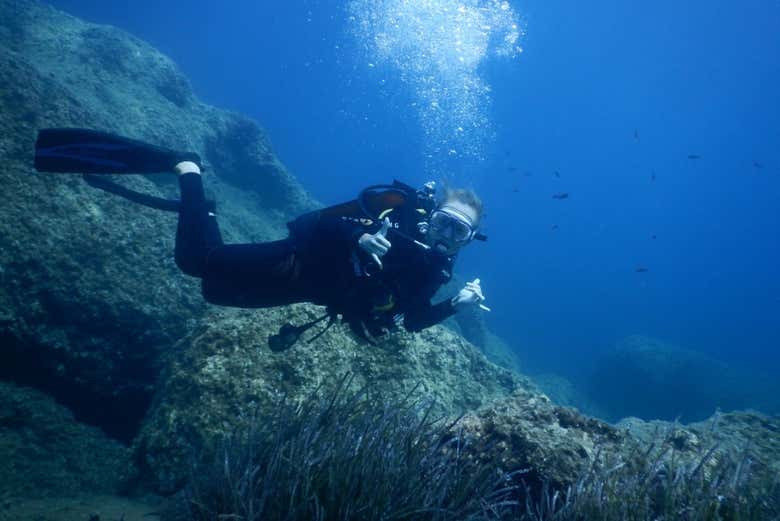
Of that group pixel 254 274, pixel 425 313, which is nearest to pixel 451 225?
pixel 425 313

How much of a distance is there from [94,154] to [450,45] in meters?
69.2

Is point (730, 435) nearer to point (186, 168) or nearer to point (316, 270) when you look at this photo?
point (316, 270)

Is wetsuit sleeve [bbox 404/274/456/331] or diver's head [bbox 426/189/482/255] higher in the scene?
diver's head [bbox 426/189/482/255]

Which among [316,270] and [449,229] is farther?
[449,229]

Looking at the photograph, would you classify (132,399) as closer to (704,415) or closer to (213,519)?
(213,519)

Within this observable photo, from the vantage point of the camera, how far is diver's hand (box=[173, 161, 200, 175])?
16.9ft

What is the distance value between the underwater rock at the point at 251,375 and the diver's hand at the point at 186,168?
179 centimetres

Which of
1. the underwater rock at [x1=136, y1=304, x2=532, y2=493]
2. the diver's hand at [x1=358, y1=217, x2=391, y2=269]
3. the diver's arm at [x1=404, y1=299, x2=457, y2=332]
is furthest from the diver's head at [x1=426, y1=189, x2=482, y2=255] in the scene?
the underwater rock at [x1=136, y1=304, x2=532, y2=493]

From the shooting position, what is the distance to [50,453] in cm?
409

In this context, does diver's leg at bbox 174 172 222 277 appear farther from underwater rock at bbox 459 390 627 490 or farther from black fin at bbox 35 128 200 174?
underwater rock at bbox 459 390 627 490

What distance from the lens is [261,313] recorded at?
5.37 meters

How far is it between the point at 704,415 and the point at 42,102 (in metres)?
31.8

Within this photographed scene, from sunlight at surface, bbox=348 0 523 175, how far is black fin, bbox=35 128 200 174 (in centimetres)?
5642

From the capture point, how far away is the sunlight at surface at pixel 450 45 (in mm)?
57625
